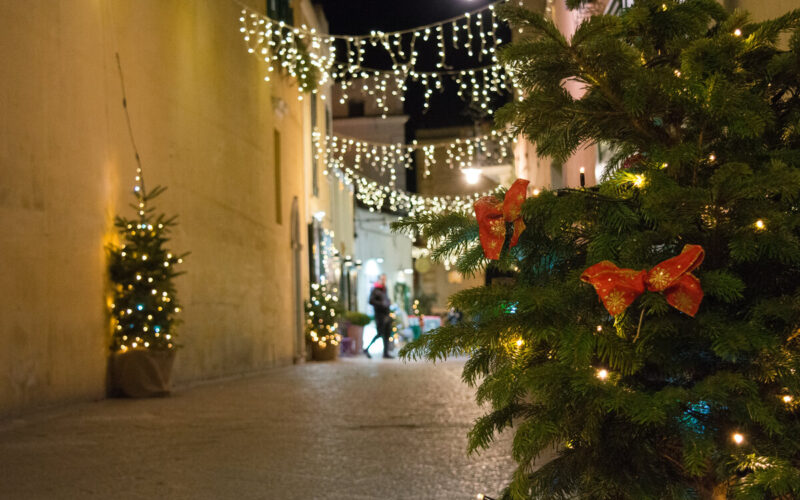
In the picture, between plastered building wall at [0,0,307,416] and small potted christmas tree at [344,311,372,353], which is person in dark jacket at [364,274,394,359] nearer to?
small potted christmas tree at [344,311,372,353]

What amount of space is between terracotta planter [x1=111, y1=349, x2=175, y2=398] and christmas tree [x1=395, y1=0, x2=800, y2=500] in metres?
8.08

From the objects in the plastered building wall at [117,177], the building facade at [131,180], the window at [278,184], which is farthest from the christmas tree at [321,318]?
the window at [278,184]

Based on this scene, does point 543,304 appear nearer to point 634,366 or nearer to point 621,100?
point 634,366

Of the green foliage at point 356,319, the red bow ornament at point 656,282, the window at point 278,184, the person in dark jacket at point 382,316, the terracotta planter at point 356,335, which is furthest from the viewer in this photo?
the terracotta planter at point 356,335

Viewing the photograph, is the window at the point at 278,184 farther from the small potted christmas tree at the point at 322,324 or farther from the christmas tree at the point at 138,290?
the christmas tree at the point at 138,290

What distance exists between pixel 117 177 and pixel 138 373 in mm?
2216

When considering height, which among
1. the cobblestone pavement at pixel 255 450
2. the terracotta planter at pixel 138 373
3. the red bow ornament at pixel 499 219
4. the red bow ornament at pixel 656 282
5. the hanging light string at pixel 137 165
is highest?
the hanging light string at pixel 137 165

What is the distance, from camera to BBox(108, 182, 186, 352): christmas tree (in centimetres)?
1070

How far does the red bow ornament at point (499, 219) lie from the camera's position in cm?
288

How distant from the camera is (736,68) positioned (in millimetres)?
2834

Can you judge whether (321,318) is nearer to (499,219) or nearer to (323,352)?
(323,352)

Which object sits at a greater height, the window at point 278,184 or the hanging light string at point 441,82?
the hanging light string at point 441,82

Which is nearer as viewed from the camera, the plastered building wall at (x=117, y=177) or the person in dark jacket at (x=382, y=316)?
the plastered building wall at (x=117, y=177)

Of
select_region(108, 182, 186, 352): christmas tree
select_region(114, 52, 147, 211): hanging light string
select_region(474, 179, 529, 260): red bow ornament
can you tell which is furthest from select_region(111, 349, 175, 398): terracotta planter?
select_region(474, 179, 529, 260): red bow ornament
